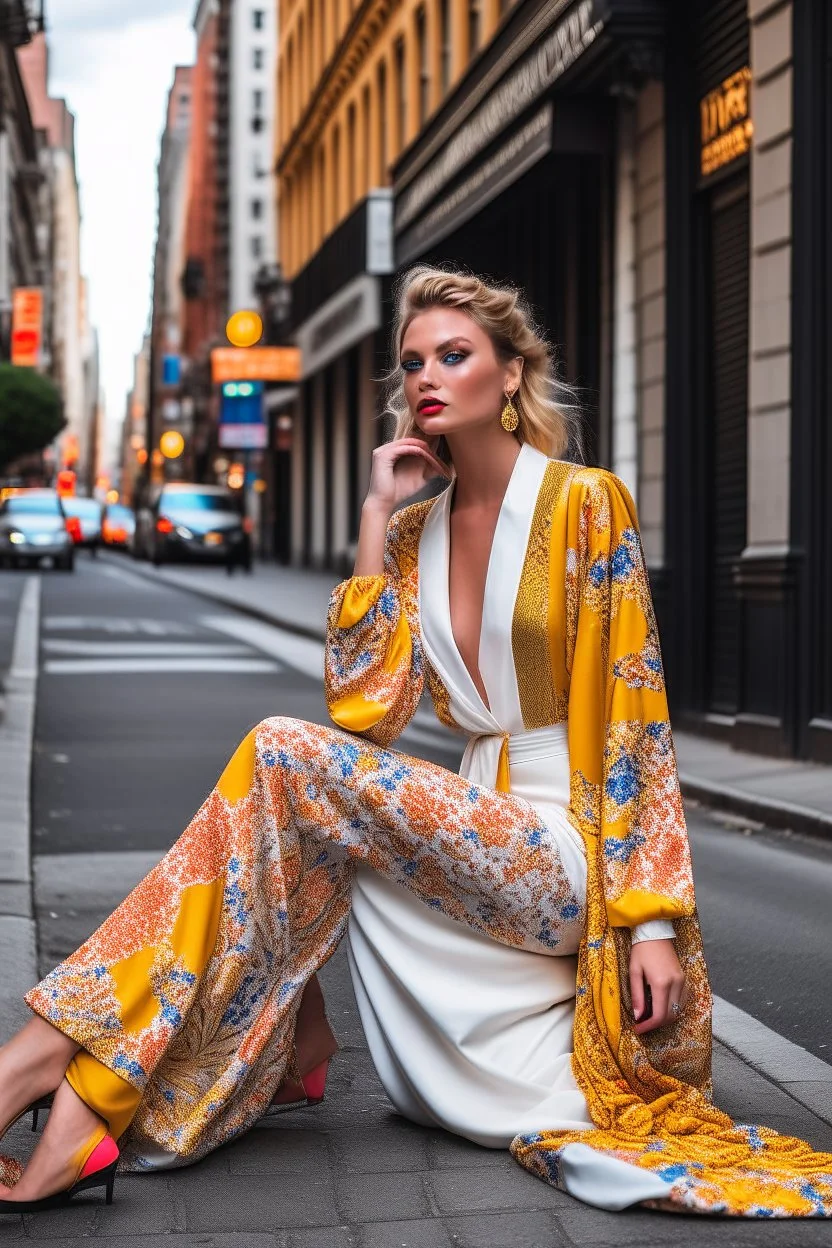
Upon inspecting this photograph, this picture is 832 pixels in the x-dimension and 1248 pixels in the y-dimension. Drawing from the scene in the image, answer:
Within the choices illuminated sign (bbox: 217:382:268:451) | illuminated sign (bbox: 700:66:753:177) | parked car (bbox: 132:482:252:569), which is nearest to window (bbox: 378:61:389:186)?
illuminated sign (bbox: 217:382:268:451)

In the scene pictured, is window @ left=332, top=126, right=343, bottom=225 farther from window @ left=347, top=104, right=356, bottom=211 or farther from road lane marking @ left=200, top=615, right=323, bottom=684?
road lane marking @ left=200, top=615, right=323, bottom=684

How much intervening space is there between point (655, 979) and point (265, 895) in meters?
0.74

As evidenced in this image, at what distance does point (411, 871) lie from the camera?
3662mm

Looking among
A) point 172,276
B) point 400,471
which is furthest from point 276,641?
point 172,276

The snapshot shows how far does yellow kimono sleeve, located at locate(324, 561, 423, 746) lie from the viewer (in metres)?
3.75

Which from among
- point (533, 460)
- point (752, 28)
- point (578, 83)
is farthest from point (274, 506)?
point (533, 460)

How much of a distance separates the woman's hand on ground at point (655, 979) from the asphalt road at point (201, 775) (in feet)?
4.19

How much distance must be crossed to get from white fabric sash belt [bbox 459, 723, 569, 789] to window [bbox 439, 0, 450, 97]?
21.7 meters

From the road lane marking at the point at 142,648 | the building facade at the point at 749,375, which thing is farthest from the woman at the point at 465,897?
the road lane marking at the point at 142,648

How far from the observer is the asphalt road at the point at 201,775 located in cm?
579

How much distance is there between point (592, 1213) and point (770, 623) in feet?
25.4

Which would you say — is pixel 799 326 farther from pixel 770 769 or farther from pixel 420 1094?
pixel 420 1094

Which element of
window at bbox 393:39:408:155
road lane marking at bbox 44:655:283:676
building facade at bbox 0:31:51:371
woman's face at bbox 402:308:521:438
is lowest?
road lane marking at bbox 44:655:283:676

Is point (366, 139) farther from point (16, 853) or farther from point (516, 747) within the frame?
point (516, 747)
